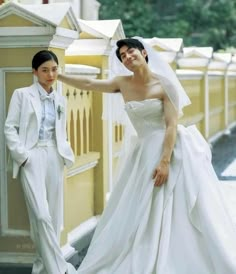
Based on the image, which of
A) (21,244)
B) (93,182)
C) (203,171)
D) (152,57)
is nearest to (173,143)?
(203,171)

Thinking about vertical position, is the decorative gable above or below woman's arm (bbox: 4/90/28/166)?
above

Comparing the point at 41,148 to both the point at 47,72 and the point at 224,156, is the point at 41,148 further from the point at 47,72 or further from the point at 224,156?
the point at 224,156

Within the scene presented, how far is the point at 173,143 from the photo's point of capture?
5.62 meters

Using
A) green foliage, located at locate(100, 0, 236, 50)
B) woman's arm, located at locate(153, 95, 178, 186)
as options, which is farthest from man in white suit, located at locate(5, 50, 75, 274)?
green foliage, located at locate(100, 0, 236, 50)

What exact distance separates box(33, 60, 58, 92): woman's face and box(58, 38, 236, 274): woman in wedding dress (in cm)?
29

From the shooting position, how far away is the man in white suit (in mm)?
5504

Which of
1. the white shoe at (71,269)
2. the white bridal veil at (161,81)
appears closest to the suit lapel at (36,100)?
the white bridal veil at (161,81)

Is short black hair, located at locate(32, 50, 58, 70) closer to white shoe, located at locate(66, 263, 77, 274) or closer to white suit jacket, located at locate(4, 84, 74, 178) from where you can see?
white suit jacket, located at locate(4, 84, 74, 178)

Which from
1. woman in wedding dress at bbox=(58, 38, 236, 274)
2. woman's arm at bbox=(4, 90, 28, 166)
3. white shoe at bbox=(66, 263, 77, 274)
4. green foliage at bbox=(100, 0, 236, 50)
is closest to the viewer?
woman's arm at bbox=(4, 90, 28, 166)

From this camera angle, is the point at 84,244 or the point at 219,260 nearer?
the point at 219,260

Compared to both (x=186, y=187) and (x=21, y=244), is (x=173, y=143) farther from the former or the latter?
(x=21, y=244)

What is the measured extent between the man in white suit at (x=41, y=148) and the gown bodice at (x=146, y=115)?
536mm

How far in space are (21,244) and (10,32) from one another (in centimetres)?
170

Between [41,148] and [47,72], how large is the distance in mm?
553
